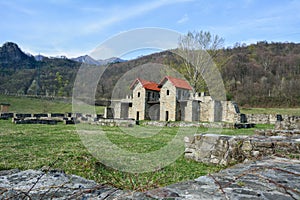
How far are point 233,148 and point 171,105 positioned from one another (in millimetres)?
20179

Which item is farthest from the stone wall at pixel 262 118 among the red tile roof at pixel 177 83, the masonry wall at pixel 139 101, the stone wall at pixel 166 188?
the stone wall at pixel 166 188

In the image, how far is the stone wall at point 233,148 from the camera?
186 inches

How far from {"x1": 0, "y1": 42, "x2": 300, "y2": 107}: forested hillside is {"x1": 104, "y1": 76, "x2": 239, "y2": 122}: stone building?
400cm

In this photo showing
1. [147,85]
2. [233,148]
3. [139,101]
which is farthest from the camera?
[147,85]

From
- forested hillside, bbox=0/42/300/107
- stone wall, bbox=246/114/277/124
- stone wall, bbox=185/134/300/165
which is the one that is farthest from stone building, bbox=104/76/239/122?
stone wall, bbox=185/134/300/165

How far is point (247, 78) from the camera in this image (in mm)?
51906

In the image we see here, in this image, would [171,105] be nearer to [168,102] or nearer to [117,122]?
[168,102]

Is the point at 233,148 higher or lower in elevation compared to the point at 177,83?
lower

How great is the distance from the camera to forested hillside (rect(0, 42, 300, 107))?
34.2 meters

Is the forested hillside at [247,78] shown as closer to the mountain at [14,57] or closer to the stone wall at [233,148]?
the mountain at [14,57]

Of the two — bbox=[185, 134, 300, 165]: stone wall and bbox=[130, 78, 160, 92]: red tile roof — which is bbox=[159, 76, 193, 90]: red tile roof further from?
bbox=[185, 134, 300, 165]: stone wall

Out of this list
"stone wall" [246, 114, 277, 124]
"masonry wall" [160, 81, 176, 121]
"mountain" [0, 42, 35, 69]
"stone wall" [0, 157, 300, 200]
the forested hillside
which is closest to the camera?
"stone wall" [0, 157, 300, 200]

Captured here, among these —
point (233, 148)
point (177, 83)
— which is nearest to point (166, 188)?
point (233, 148)

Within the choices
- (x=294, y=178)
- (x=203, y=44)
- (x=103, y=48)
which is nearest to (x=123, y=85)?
(x=203, y=44)
